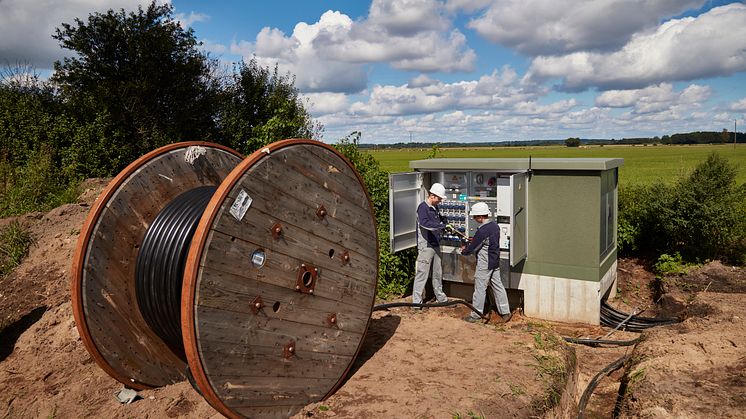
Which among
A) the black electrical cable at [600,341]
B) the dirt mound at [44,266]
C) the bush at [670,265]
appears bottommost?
the black electrical cable at [600,341]

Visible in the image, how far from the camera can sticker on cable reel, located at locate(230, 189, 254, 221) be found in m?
3.92

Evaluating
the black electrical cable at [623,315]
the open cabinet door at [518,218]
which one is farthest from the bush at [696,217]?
the open cabinet door at [518,218]

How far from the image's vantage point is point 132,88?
49.2 feet

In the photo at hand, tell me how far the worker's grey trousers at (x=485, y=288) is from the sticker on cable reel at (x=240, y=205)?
5046mm

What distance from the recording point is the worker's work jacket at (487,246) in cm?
803

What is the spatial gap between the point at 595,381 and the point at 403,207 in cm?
396

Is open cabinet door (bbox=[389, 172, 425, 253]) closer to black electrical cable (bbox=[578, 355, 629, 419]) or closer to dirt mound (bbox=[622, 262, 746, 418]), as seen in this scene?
black electrical cable (bbox=[578, 355, 629, 419])

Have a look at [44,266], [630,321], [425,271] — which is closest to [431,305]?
[425,271]

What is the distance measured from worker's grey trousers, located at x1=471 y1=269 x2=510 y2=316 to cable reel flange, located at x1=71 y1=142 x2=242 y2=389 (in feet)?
15.0

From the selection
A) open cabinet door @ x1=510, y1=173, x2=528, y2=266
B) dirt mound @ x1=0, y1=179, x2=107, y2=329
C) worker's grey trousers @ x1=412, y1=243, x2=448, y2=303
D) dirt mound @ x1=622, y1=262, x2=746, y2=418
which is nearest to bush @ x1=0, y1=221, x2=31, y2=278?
dirt mound @ x1=0, y1=179, x2=107, y2=329

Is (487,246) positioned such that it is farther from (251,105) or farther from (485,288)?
(251,105)

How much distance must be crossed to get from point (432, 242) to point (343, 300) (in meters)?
3.77

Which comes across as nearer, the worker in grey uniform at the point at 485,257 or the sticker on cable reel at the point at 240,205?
the sticker on cable reel at the point at 240,205

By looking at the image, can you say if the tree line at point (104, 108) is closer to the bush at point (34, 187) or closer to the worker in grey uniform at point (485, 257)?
the bush at point (34, 187)
